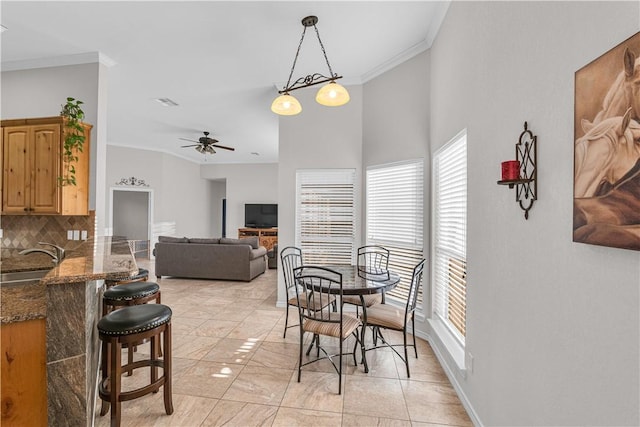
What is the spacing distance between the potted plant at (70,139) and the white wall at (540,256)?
386 centimetres

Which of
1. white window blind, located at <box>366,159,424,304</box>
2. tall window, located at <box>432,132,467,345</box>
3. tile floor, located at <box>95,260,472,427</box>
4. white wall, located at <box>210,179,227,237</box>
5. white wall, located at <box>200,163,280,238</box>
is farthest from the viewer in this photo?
white wall, located at <box>210,179,227,237</box>

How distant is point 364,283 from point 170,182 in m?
7.92

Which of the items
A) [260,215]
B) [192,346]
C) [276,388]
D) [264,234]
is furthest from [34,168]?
[260,215]

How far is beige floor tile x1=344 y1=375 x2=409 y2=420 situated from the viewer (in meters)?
2.12

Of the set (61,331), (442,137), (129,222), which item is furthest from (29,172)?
(129,222)

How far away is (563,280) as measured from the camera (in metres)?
1.22

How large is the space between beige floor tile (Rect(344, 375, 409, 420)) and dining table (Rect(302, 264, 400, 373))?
193 mm

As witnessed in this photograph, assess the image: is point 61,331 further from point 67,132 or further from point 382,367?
point 67,132

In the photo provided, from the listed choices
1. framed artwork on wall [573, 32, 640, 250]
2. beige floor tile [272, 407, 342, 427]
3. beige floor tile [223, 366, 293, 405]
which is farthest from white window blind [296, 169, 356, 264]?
framed artwork on wall [573, 32, 640, 250]

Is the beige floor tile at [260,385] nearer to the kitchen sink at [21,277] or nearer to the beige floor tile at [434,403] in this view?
the beige floor tile at [434,403]

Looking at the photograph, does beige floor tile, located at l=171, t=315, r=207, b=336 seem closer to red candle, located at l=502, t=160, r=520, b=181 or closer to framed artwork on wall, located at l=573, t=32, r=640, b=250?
red candle, located at l=502, t=160, r=520, b=181

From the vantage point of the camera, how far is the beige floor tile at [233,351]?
113 inches

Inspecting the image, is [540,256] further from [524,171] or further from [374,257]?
[374,257]

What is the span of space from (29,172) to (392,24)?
4.15 metres
